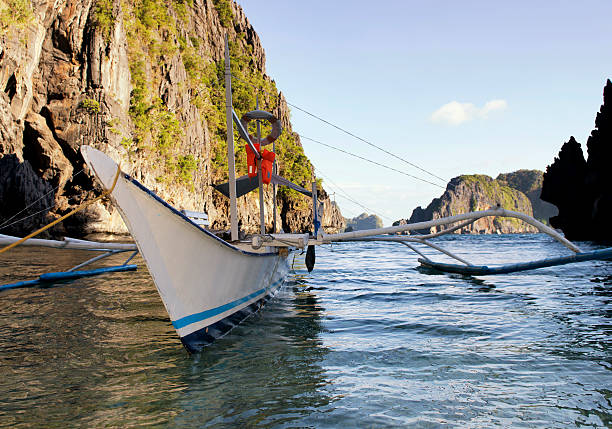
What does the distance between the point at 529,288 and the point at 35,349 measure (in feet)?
38.3

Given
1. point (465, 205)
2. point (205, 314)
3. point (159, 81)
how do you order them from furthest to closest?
point (465, 205) → point (159, 81) → point (205, 314)

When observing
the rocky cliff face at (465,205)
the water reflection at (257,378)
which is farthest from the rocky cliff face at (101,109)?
the rocky cliff face at (465,205)

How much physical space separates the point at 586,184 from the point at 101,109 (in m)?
52.2

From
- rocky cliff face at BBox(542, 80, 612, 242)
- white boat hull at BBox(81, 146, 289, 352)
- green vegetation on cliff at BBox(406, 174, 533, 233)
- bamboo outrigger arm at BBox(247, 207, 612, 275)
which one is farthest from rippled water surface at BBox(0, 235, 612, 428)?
green vegetation on cliff at BBox(406, 174, 533, 233)

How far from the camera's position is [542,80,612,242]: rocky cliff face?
39219 millimetres

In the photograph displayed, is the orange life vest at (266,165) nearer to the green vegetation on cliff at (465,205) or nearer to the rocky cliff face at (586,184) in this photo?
the rocky cliff face at (586,184)

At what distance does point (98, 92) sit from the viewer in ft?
109

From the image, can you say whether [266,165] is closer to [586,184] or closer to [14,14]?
[14,14]

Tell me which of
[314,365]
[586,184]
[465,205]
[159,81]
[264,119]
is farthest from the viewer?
[465,205]

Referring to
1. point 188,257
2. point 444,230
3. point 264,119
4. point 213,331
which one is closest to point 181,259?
point 188,257

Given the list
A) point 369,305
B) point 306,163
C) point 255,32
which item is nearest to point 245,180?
point 369,305

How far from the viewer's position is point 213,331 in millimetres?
5547

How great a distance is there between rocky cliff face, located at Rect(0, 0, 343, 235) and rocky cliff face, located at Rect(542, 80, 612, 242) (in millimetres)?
37914

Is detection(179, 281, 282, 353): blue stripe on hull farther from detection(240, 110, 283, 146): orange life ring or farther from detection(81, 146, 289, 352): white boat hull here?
detection(240, 110, 283, 146): orange life ring
